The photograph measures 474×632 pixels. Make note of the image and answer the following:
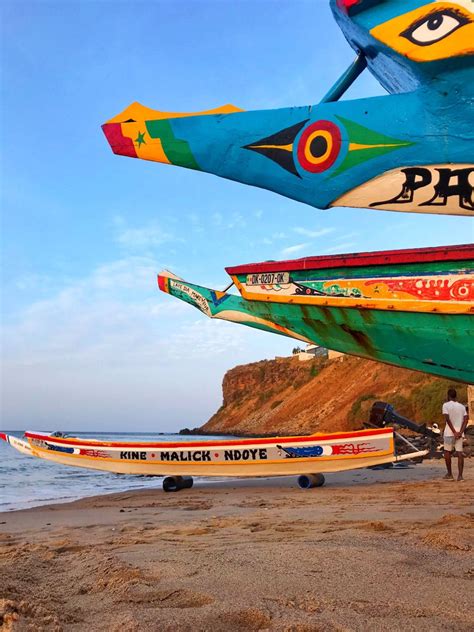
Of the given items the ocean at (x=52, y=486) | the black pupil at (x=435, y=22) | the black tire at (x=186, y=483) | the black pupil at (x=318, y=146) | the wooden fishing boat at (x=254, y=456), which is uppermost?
the black pupil at (x=435, y=22)

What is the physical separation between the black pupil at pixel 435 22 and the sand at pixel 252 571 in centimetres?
572

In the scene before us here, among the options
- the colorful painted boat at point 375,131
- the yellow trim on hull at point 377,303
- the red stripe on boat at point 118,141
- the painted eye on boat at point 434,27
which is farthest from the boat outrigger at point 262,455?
the painted eye on boat at point 434,27

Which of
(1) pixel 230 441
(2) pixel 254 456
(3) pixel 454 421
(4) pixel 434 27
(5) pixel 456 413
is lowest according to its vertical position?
(2) pixel 254 456

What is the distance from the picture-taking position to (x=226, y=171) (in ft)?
25.1

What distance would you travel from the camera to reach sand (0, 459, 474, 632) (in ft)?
8.31

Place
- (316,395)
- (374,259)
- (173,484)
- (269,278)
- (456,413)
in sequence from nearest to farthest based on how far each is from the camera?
(374,259) → (269,278) → (456,413) → (173,484) → (316,395)

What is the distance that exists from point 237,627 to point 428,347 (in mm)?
5170

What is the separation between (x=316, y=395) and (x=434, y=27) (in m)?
64.8

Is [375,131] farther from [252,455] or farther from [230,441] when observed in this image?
[230,441]

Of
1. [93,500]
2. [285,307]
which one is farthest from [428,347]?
[93,500]

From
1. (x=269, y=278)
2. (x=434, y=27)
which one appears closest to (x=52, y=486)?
(x=269, y=278)

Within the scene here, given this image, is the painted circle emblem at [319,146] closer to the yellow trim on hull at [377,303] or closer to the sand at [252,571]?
the yellow trim on hull at [377,303]

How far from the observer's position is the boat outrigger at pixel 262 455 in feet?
34.8

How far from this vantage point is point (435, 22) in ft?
20.6
